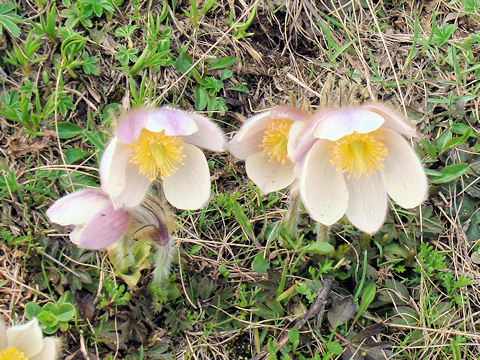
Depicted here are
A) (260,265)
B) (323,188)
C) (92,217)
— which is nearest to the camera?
(92,217)

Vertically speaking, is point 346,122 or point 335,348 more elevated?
point 346,122

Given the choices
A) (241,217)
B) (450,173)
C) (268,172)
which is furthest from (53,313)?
(450,173)

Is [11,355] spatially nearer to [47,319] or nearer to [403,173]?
[47,319]

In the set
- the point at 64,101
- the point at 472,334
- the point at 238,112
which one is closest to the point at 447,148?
the point at 472,334

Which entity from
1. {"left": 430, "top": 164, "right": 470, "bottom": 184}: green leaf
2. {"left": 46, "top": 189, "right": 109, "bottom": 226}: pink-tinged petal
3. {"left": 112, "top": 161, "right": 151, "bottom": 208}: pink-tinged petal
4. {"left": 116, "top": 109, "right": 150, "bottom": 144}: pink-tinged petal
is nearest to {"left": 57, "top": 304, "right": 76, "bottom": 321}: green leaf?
{"left": 46, "top": 189, "right": 109, "bottom": 226}: pink-tinged petal

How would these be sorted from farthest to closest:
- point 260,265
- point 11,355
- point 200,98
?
point 200,98 < point 260,265 < point 11,355

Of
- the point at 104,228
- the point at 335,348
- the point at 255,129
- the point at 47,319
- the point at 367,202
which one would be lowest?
the point at 335,348
